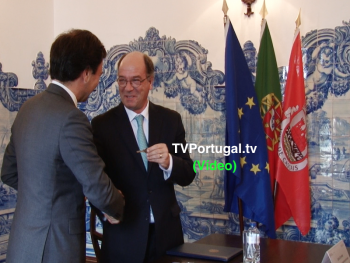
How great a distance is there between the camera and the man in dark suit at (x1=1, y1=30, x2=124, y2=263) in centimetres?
158

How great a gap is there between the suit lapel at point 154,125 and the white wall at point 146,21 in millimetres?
1145

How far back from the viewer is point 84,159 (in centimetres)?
158

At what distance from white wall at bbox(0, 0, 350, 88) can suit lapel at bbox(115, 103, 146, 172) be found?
129 centimetres

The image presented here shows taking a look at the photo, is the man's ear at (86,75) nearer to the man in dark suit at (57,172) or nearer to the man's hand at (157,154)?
the man in dark suit at (57,172)

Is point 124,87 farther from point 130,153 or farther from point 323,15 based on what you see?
point 323,15

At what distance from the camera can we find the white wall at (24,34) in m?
3.30

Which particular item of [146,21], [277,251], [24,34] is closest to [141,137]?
[277,251]

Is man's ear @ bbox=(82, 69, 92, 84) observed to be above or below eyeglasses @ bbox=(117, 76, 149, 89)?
below

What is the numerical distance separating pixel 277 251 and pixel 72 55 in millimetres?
1184

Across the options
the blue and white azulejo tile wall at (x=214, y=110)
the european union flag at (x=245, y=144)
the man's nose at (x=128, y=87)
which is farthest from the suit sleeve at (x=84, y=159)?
the blue and white azulejo tile wall at (x=214, y=110)

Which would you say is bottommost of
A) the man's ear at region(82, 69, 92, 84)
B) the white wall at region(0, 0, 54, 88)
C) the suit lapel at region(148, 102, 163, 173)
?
the suit lapel at region(148, 102, 163, 173)

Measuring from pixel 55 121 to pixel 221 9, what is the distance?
2000 mm

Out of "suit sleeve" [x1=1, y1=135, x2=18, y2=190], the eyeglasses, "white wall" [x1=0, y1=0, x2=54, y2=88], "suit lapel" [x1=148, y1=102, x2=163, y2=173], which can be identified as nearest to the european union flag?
Result: "suit lapel" [x1=148, y1=102, x2=163, y2=173]

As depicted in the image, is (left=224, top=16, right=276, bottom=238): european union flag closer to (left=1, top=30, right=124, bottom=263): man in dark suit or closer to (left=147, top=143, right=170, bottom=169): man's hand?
(left=147, top=143, right=170, bottom=169): man's hand
